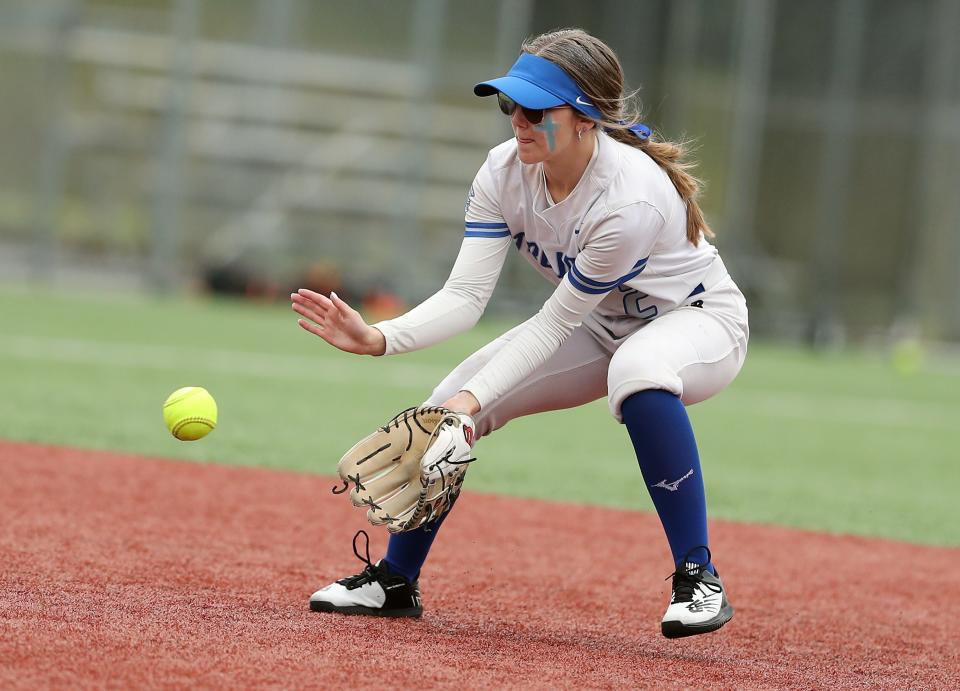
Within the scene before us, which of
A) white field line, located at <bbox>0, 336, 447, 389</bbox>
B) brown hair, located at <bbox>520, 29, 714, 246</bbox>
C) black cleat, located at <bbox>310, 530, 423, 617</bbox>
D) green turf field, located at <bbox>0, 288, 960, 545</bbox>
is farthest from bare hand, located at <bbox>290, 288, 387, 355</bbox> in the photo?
white field line, located at <bbox>0, 336, 447, 389</bbox>

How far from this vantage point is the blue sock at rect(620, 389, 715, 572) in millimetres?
3730

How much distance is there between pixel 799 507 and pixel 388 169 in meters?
14.0

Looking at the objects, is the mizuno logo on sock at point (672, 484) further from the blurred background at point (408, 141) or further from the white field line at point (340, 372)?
the blurred background at point (408, 141)

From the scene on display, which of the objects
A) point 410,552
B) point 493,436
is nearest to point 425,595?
point 410,552

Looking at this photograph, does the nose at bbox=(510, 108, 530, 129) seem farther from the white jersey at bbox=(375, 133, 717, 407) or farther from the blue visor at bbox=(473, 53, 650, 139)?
the white jersey at bbox=(375, 133, 717, 407)

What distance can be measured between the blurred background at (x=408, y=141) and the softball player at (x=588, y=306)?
47.5ft

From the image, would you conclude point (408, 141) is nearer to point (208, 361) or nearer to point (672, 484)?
point (208, 361)

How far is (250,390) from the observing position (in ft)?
32.1

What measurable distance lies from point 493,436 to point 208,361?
3.42 meters

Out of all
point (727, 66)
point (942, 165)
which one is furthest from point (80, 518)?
point (942, 165)

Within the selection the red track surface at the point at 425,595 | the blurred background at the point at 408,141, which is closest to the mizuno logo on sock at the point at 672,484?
the red track surface at the point at 425,595

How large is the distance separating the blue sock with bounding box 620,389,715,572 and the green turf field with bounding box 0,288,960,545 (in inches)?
108

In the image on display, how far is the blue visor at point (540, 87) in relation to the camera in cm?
362

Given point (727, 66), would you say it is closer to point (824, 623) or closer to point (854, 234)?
point (854, 234)
